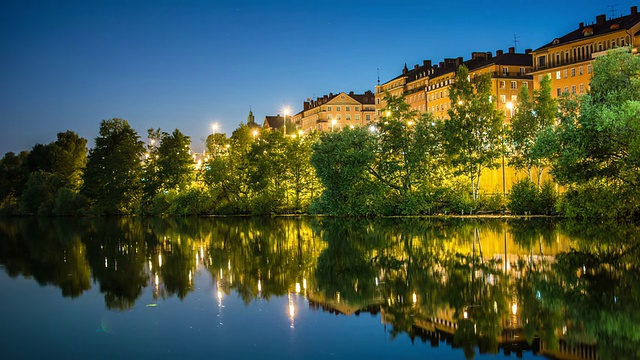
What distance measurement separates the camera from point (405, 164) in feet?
181

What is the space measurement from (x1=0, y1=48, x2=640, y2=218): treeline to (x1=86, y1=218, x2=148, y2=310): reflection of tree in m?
23.3

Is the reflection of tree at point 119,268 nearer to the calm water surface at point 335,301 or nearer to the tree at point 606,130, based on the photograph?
the calm water surface at point 335,301

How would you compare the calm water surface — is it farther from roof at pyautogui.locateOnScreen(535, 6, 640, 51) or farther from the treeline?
roof at pyautogui.locateOnScreen(535, 6, 640, 51)

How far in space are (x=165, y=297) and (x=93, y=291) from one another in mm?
2930

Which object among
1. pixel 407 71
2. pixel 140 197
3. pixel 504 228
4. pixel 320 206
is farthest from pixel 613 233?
pixel 407 71

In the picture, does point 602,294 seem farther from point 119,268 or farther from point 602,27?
point 602,27

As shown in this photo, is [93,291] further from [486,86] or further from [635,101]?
[486,86]

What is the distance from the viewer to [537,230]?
1439 inches

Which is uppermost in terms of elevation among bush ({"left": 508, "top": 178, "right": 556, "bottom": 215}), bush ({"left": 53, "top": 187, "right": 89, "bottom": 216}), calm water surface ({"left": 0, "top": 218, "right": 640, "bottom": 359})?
bush ({"left": 53, "top": 187, "right": 89, "bottom": 216})

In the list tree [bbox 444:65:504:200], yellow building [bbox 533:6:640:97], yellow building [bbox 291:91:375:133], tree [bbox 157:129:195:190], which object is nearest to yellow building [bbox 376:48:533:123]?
yellow building [bbox 533:6:640:97]

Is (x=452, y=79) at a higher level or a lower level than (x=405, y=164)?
higher

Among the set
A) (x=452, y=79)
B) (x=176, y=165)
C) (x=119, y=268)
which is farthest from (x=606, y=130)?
(x=452, y=79)

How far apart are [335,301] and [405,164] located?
128 feet

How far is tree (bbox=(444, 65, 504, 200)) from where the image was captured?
173ft
